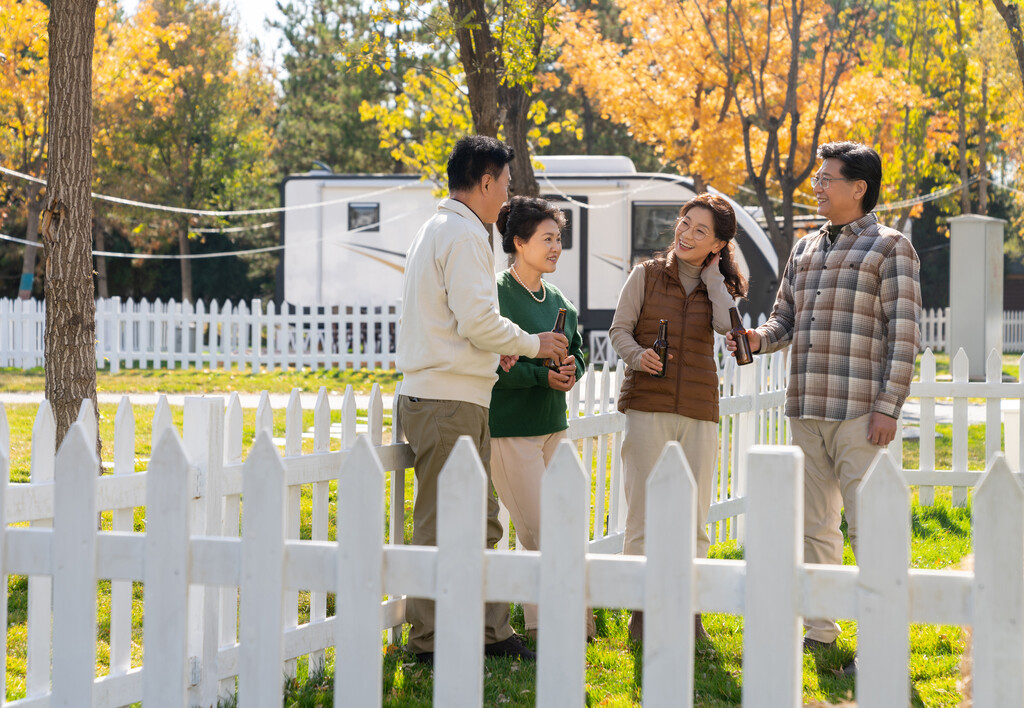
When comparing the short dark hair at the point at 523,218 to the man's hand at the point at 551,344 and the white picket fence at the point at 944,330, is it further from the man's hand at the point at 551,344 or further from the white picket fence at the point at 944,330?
the white picket fence at the point at 944,330

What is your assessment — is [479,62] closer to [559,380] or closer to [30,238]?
[559,380]

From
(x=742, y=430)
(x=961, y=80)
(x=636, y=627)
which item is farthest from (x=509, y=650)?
(x=961, y=80)

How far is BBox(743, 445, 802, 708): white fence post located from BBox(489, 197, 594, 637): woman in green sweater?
77.7 inches

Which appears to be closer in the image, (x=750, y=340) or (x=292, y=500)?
(x=292, y=500)

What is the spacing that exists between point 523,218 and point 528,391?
2.28 feet

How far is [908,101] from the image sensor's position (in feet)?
53.1

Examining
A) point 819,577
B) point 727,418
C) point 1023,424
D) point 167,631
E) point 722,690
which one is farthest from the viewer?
point 1023,424

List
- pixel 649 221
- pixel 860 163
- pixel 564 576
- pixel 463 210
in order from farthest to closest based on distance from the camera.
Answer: pixel 649 221, pixel 860 163, pixel 463 210, pixel 564 576

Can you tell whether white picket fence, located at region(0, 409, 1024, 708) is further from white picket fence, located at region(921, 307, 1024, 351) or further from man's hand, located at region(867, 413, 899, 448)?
white picket fence, located at region(921, 307, 1024, 351)

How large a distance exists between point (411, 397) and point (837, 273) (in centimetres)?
168

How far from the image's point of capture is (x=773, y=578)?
1939 mm

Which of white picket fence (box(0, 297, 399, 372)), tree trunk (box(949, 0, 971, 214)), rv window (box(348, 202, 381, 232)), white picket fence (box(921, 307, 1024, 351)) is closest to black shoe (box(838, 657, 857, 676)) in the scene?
tree trunk (box(949, 0, 971, 214))

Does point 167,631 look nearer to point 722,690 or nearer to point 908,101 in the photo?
point 722,690

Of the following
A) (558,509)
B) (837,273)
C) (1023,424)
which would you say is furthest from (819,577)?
(1023,424)
